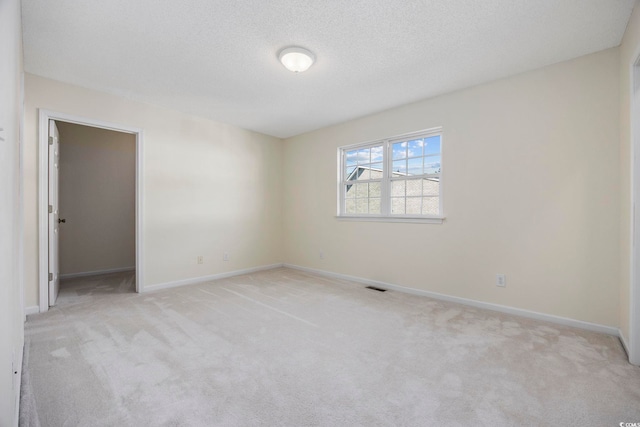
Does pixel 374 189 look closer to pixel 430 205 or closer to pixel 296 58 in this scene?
pixel 430 205

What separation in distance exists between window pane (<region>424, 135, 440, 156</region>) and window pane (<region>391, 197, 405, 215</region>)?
70 centimetres

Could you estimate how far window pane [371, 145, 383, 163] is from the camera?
4109mm

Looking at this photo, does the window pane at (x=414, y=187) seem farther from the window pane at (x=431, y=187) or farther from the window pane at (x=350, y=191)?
the window pane at (x=350, y=191)

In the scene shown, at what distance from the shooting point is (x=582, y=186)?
99.8 inches

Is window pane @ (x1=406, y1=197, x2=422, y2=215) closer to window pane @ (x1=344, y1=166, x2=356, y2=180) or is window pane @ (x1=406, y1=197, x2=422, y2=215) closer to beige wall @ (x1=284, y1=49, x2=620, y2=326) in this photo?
beige wall @ (x1=284, y1=49, x2=620, y2=326)

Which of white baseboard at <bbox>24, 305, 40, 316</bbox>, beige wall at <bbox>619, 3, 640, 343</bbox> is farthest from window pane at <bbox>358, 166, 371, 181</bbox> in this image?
white baseboard at <bbox>24, 305, 40, 316</bbox>

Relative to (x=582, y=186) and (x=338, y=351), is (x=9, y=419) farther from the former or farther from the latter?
(x=582, y=186)

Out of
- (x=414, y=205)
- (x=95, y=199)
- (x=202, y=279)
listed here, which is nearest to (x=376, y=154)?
(x=414, y=205)

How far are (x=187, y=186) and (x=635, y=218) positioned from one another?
468cm

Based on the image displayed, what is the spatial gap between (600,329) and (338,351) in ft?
7.63


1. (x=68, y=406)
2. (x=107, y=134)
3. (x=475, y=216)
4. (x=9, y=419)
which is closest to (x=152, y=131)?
(x=107, y=134)

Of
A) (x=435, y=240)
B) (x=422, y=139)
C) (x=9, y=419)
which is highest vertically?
(x=422, y=139)

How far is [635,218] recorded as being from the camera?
6.30 ft

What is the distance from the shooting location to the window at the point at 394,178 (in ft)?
11.7
